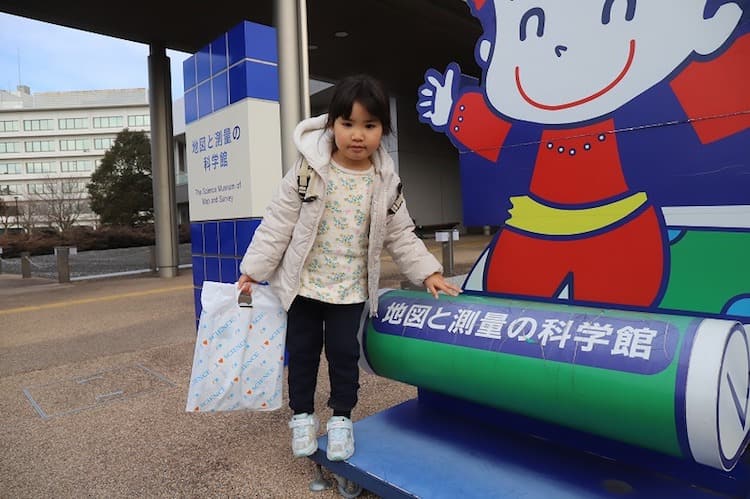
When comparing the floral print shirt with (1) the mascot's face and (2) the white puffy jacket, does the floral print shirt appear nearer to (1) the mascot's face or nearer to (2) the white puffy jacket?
(2) the white puffy jacket

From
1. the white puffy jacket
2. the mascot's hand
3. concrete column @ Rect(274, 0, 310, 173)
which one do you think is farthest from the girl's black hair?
concrete column @ Rect(274, 0, 310, 173)

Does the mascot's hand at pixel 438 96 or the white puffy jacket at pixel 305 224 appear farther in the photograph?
the mascot's hand at pixel 438 96

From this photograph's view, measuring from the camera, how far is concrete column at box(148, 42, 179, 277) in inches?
402

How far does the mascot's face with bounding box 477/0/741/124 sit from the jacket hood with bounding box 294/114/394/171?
26.5 inches

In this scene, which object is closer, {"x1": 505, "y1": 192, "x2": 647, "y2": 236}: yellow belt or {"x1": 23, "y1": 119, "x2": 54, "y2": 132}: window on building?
{"x1": 505, "y1": 192, "x2": 647, "y2": 236}: yellow belt

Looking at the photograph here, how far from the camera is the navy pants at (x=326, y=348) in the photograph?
86.0 inches

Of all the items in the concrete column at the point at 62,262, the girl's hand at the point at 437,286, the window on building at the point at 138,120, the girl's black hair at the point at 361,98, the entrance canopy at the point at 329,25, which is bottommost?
the concrete column at the point at 62,262

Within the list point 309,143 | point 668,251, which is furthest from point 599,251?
point 309,143

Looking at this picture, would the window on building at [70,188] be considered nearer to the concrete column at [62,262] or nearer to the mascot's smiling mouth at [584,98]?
the concrete column at [62,262]

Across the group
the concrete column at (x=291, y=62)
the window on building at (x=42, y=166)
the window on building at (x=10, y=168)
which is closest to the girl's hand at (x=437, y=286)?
the concrete column at (x=291, y=62)

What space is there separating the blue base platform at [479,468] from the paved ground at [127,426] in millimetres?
232

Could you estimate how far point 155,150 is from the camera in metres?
10.4

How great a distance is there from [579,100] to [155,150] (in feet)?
32.1

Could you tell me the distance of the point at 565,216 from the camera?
2270 millimetres
